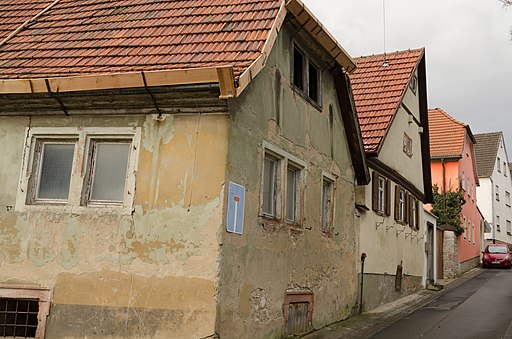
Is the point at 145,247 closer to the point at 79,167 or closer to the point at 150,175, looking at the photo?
the point at 150,175

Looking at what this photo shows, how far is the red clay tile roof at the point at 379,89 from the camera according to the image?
1611 cm

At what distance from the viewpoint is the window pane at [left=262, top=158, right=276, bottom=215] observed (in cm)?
964

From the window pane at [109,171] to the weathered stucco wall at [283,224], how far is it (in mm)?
1643

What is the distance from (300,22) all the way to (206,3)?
5.61 feet

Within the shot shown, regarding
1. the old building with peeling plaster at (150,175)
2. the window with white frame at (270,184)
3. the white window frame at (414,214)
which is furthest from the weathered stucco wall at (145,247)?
the white window frame at (414,214)

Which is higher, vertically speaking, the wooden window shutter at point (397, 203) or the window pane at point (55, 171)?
the wooden window shutter at point (397, 203)

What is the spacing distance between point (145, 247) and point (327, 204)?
523 cm

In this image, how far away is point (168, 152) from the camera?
327 inches

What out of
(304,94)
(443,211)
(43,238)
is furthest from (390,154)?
(443,211)

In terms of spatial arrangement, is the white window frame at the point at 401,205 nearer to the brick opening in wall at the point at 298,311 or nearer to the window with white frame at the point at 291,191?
the brick opening in wall at the point at 298,311

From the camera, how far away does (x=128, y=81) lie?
26.0ft

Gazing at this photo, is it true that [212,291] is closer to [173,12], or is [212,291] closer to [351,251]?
[173,12]

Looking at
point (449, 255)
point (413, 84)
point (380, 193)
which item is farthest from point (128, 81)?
point (449, 255)

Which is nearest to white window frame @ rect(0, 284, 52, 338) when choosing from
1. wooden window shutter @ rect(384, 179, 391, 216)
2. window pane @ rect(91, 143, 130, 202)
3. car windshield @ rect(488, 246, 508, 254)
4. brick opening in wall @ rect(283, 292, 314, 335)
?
window pane @ rect(91, 143, 130, 202)
